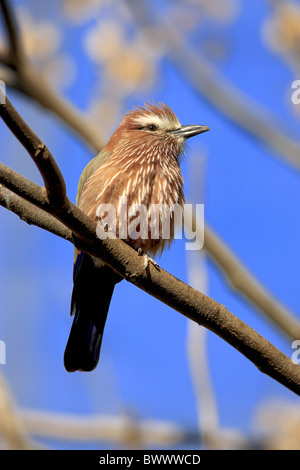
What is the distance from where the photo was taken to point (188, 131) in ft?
16.7

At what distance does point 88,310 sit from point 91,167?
1.11 meters

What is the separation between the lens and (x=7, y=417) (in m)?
4.14

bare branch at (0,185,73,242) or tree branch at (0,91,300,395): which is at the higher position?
bare branch at (0,185,73,242)

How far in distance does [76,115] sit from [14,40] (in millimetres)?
858

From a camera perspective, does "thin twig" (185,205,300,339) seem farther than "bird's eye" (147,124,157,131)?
No

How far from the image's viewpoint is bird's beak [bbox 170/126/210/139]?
500cm

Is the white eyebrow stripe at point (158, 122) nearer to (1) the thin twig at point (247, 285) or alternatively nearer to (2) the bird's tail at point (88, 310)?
(1) the thin twig at point (247, 285)

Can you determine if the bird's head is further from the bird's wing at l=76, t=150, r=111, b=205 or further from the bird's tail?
the bird's tail

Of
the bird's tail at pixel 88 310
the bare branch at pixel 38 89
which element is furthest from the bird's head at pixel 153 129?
the bird's tail at pixel 88 310

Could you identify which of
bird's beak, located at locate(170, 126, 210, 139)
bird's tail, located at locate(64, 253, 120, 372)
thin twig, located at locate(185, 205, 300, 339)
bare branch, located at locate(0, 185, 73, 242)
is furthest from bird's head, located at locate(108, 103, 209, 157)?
bare branch, located at locate(0, 185, 73, 242)

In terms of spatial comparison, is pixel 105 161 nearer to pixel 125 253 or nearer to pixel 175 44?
pixel 175 44

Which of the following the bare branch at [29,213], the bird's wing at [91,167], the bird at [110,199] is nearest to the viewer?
the bare branch at [29,213]

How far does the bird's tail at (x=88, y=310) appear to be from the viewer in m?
4.46

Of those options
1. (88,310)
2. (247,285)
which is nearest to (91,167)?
(88,310)
